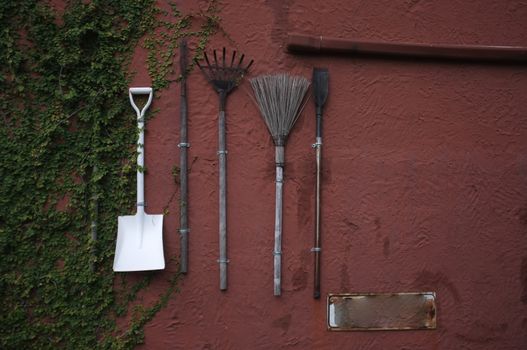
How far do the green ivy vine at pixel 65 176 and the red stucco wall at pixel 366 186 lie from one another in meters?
0.22

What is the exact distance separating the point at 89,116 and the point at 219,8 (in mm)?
1205

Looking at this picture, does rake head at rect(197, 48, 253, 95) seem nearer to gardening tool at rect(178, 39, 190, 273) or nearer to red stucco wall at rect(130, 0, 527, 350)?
red stucco wall at rect(130, 0, 527, 350)

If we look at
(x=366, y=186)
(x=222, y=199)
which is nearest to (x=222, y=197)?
(x=222, y=199)

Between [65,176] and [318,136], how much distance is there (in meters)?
1.79

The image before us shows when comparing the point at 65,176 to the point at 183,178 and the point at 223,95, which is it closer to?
the point at 183,178

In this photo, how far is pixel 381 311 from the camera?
10.6 ft

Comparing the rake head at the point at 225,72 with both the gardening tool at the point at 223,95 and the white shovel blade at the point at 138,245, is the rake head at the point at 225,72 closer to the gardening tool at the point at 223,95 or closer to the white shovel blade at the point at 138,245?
the gardening tool at the point at 223,95

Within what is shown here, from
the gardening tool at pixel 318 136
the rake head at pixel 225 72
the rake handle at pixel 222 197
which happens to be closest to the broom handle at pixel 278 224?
the gardening tool at pixel 318 136

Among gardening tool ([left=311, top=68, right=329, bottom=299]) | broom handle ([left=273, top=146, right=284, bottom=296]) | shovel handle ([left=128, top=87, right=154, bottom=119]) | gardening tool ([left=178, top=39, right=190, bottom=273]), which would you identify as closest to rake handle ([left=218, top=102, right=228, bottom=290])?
gardening tool ([left=178, top=39, right=190, bottom=273])

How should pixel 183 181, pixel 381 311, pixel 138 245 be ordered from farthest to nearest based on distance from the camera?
1. pixel 381 311
2. pixel 183 181
3. pixel 138 245

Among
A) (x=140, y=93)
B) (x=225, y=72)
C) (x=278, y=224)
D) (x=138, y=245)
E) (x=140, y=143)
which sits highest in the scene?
(x=225, y=72)

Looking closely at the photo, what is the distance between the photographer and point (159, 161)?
3.14m

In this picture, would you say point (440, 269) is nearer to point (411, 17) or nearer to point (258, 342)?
point (258, 342)

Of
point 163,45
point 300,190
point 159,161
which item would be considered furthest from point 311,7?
point 159,161
